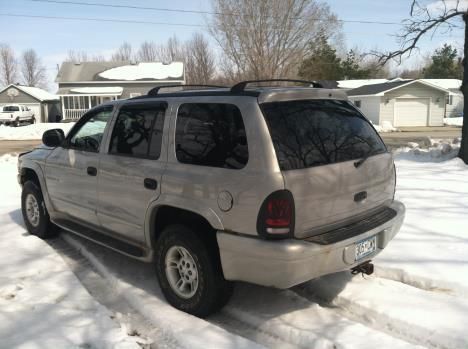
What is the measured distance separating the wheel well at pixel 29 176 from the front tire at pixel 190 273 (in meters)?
Answer: 2.84

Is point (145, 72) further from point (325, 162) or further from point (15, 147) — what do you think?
point (325, 162)

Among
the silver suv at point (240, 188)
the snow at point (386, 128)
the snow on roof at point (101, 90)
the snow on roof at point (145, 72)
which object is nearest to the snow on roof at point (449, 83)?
the snow at point (386, 128)

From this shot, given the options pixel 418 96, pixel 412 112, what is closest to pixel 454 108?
pixel 418 96

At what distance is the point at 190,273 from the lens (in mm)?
3785

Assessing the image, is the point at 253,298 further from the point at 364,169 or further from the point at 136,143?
the point at 136,143

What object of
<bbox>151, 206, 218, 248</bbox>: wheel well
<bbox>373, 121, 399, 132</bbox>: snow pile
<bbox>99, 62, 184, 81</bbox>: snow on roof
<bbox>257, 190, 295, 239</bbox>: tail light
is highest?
<bbox>99, 62, 184, 81</bbox>: snow on roof

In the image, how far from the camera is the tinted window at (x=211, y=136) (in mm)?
3392

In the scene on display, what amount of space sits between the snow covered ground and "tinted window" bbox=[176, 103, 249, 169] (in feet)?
4.31

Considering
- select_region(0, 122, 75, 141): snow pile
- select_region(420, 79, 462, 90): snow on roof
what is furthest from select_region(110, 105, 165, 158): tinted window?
select_region(420, 79, 462, 90): snow on roof

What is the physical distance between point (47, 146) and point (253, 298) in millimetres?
3233

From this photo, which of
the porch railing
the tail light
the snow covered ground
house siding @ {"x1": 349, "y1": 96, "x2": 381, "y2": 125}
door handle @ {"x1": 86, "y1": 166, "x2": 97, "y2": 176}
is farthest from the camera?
the porch railing

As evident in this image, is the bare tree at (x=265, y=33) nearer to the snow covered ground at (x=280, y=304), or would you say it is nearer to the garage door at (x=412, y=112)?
the garage door at (x=412, y=112)

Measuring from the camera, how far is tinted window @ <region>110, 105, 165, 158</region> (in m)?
4.06

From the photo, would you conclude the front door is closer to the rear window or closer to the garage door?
the rear window
